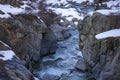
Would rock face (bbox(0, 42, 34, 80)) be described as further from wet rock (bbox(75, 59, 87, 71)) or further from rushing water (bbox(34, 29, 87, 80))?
wet rock (bbox(75, 59, 87, 71))

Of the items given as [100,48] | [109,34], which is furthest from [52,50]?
[109,34]

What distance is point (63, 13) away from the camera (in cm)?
5547

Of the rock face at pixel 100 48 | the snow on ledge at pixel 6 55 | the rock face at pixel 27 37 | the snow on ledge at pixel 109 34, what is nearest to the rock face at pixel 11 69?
the snow on ledge at pixel 6 55

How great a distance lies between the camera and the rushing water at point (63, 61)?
26.8 metres

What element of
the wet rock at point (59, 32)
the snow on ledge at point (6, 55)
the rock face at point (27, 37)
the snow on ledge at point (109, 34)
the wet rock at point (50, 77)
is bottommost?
the wet rock at point (59, 32)

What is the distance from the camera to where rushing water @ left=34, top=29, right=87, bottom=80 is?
26.8m

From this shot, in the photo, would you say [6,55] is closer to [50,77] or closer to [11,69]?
[11,69]

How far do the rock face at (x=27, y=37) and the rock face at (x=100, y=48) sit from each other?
4580 mm

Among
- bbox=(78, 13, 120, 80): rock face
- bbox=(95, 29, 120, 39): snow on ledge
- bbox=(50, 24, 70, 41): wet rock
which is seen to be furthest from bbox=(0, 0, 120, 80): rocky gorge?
bbox=(50, 24, 70, 41): wet rock

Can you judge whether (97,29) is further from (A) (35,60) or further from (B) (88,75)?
(A) (35,60)

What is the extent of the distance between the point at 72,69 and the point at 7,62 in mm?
10906

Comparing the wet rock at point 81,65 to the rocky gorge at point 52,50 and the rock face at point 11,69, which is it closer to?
the rocky gorge at point 52,50

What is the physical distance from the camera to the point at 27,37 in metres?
29.2

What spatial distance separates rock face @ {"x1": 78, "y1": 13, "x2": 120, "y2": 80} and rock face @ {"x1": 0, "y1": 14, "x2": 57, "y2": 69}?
4580 mm
